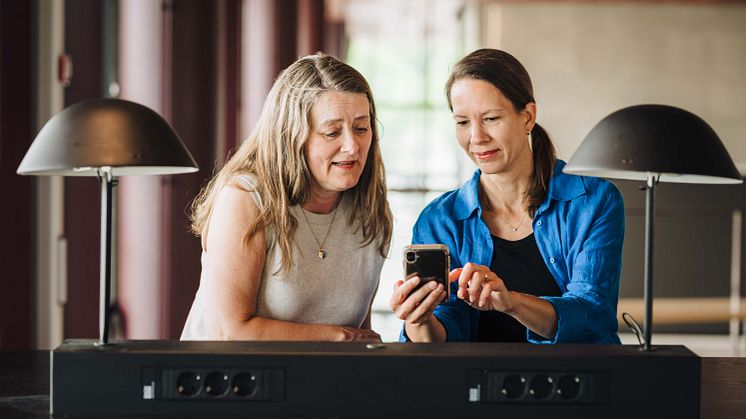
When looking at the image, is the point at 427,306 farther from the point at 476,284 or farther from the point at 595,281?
the point at 595,281

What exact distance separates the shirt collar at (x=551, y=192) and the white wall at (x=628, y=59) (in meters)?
5.97

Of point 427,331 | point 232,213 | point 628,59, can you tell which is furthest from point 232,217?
point 628,59

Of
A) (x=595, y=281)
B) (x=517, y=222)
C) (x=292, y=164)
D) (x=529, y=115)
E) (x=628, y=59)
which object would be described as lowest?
(x=595, y=281)

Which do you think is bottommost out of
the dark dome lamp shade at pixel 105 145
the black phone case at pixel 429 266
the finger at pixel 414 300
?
the finger at pixel 414 300

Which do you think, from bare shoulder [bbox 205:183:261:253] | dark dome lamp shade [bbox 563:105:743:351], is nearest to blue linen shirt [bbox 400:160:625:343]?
bare shoulder [bbox 205:183:261:253]

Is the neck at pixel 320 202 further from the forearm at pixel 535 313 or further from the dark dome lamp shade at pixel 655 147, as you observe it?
the dark dome lamp shade at pixel 655 147

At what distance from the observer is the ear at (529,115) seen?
2.19 metres

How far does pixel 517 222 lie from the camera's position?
227cm

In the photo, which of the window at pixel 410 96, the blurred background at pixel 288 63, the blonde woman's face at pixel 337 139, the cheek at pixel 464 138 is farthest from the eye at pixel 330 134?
the window at pixel 410 96

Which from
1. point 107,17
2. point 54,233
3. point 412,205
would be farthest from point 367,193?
point 412,205

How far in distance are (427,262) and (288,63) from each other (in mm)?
5858

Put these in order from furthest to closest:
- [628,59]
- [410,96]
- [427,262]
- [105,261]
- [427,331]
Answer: [410,96] < [628,59] < [427,331] < [427,262] < [105,261]

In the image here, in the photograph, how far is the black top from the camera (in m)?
2.18

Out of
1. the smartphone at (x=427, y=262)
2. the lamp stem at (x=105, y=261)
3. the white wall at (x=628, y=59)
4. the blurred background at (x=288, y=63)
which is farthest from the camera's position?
the white wall at (x=628, y=59)
